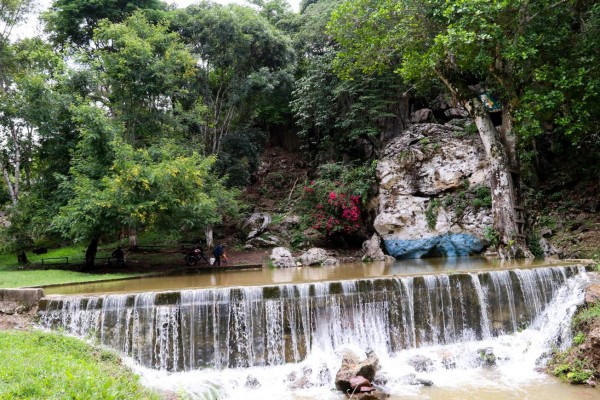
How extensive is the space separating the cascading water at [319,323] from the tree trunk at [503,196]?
145 inches

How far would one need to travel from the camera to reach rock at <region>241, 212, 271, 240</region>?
74.2 ft

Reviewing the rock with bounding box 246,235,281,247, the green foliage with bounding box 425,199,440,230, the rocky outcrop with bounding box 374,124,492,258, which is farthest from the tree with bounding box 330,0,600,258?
the rock with bounding box 246,235,281,247

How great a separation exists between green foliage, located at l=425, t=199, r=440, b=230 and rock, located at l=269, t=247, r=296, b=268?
19.5 feet

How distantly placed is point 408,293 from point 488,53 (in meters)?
8.19

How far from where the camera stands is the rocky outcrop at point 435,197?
707 inches

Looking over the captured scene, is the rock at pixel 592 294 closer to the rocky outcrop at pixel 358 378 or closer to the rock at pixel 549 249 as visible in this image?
the rocky outcrop at pixel 358 378

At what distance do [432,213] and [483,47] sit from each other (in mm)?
7488

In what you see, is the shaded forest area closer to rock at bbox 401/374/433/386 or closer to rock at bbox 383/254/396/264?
rock at bbox 383/254/396/264

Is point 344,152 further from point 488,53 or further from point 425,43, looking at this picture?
point 488,53

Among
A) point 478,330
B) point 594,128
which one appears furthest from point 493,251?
point 478,330

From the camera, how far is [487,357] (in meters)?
8.98

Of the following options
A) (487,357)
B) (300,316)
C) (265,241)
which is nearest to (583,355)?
(487,357)

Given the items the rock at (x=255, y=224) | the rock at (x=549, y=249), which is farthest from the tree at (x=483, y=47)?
the rock at (x=255, y=224)

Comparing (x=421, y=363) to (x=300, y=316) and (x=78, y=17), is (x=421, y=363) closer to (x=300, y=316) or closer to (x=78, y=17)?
(x=300, y=316)
